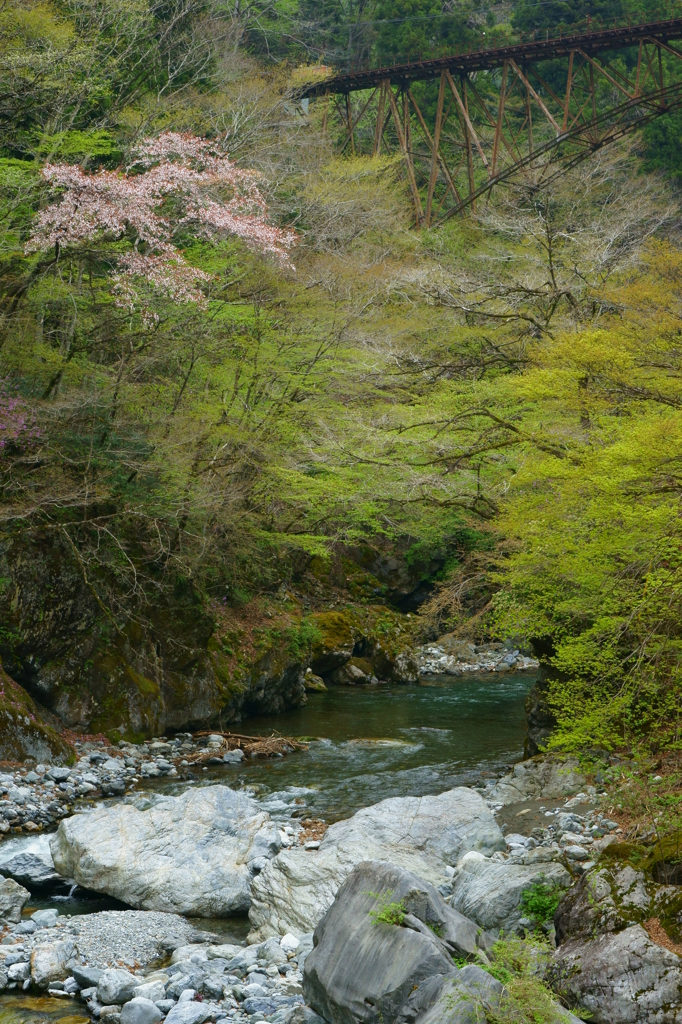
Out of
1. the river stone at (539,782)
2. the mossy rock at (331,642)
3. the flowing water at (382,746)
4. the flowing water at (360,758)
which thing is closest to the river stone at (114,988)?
the flowing water at (360,758)

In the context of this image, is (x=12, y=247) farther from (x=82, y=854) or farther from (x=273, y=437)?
(x=82, y=854)

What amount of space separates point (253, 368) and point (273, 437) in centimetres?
128

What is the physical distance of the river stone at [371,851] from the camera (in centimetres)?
654

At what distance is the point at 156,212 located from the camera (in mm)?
14945

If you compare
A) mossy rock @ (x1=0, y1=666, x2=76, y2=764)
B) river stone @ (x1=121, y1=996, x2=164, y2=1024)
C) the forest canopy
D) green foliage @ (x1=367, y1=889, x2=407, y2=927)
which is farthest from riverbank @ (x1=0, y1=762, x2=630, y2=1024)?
mossy rock @ (x1=0, y1=666, x2=76, y2=764)

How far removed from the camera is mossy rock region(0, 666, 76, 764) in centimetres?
1009

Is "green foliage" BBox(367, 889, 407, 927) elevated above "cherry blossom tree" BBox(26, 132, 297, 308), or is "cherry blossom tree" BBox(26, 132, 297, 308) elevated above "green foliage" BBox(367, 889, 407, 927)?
"cherry blossom tree" BBox(26, 132, 297, 308)

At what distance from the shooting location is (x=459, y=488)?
14.0 m

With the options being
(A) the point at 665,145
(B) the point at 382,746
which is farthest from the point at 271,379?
(A) the point at 665,145

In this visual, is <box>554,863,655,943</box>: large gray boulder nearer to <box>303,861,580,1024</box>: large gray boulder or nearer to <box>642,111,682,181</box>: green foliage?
<box>303,861,580,1024</box>: large gray boulder

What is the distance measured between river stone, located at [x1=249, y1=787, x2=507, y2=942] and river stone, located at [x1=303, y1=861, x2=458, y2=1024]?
1345 millimetres

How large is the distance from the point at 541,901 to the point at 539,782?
158 inches

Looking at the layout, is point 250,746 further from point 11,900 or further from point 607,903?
point 607,903

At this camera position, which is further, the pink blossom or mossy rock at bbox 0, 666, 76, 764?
the pink blossom
